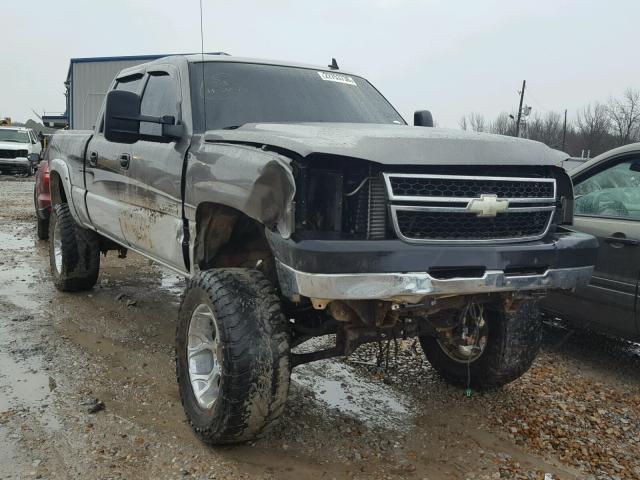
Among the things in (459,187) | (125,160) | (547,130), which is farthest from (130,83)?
(547,130)

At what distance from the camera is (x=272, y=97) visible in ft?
13.0

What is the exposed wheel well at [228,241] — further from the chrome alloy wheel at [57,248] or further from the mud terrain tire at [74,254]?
the chrome alloy wheel at [57,248]

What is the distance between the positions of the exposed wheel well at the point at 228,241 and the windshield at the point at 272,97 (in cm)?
64

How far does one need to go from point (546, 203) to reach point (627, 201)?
1.66m

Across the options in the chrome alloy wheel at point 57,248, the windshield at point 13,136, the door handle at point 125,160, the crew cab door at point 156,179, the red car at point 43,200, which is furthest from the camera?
the windshield at point 13,136

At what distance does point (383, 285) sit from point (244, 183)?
2.76 feet

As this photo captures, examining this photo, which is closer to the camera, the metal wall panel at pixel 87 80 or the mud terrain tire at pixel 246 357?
the mud terrain tire at pixel 246 357

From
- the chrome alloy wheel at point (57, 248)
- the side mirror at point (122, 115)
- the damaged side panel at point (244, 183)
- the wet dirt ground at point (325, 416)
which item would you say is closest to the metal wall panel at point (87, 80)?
the chrome alloy wheel at point (57, 248)

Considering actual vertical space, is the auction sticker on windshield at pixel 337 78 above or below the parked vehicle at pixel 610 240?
above

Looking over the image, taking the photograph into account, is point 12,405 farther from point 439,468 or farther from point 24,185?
point 24,185

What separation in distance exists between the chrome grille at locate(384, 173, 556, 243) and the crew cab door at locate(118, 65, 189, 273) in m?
1.54

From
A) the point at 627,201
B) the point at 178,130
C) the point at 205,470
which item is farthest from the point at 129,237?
the point at 627,201

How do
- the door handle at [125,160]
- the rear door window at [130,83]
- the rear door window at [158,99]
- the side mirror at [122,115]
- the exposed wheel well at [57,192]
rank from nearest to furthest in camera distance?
the side mirror at [122,115] < the rear door window at [158,99] < the door handle at [125,160] < the rear door window at [130,83] < the exposed wheel well at [57,192]

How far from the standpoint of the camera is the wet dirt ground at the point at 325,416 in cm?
296
